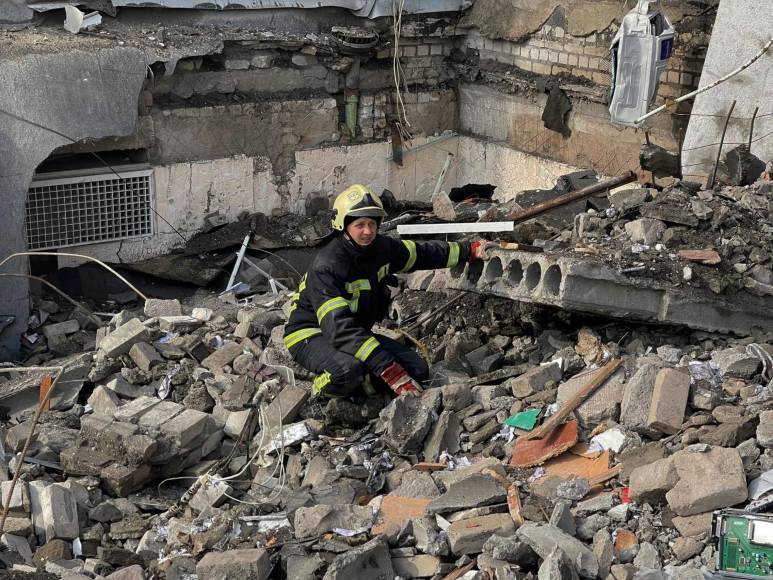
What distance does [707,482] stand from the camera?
5.12m

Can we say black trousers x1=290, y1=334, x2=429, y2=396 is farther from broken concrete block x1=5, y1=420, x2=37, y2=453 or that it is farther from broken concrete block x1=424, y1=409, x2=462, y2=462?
broken concrete block x1=5, y1=420, x2=37, y2=453

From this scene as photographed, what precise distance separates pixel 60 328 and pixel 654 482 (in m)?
5.73

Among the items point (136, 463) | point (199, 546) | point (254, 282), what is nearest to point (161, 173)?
point (254, 282)

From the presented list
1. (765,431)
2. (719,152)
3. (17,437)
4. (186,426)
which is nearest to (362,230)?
(186,426)

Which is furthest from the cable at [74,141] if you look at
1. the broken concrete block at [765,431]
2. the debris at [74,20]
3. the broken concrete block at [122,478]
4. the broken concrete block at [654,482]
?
the broken concrete block at [765,431]

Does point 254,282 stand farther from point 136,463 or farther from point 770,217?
point 770,217

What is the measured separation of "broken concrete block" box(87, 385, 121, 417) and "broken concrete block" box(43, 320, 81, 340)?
6.64ft

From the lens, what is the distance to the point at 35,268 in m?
10.0

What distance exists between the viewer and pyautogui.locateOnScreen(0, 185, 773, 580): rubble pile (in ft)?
16.9

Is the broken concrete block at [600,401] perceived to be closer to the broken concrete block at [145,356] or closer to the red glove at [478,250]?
the red glove at [478,250]

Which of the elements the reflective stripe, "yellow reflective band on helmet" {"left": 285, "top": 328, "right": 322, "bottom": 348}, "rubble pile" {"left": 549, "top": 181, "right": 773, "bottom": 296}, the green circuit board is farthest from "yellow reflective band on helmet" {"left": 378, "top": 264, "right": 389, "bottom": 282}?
the green circuit board

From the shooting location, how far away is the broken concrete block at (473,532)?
514 centimetres

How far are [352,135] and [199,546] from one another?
22.4 feet

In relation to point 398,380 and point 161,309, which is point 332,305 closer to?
point 398,380
